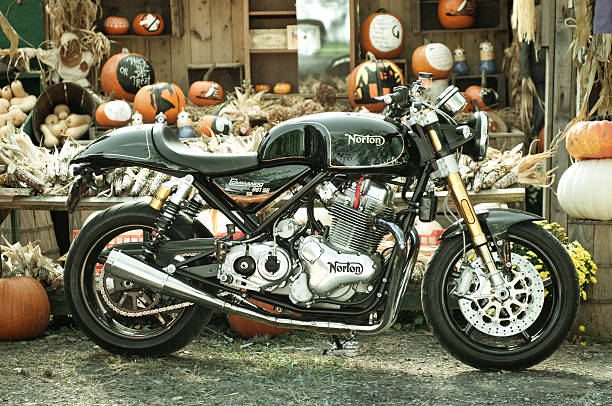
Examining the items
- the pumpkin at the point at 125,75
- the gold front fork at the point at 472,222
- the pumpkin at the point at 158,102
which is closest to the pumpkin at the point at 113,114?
the pumpkin at the point at 158,102

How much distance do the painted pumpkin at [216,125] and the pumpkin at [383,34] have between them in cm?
227

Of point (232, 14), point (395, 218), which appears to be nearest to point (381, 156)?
point (395, 218)

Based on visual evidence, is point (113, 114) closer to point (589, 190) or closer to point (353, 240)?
point (353, 240)

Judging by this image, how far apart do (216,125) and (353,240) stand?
333 cm

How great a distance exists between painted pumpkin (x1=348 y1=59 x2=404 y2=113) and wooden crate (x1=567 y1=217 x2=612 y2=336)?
3350 millimetres

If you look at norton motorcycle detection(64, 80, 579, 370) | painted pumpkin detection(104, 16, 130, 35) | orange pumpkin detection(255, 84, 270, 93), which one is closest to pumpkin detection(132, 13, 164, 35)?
painted pumpkin detection(104, 16, 130, 35)

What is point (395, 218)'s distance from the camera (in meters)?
3.73

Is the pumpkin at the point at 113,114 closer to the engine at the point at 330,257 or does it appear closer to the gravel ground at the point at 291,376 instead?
the gravel ground at the point at 291,376

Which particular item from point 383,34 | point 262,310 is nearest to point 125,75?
point 383,34

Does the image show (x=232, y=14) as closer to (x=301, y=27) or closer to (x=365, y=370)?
(x=301, y=27)

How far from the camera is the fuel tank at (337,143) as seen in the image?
363cm

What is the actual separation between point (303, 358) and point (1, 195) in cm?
223

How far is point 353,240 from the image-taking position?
3.69m

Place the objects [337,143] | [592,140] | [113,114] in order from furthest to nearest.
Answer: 1. [113,114]
2. [592,140]
3. [337,143]
